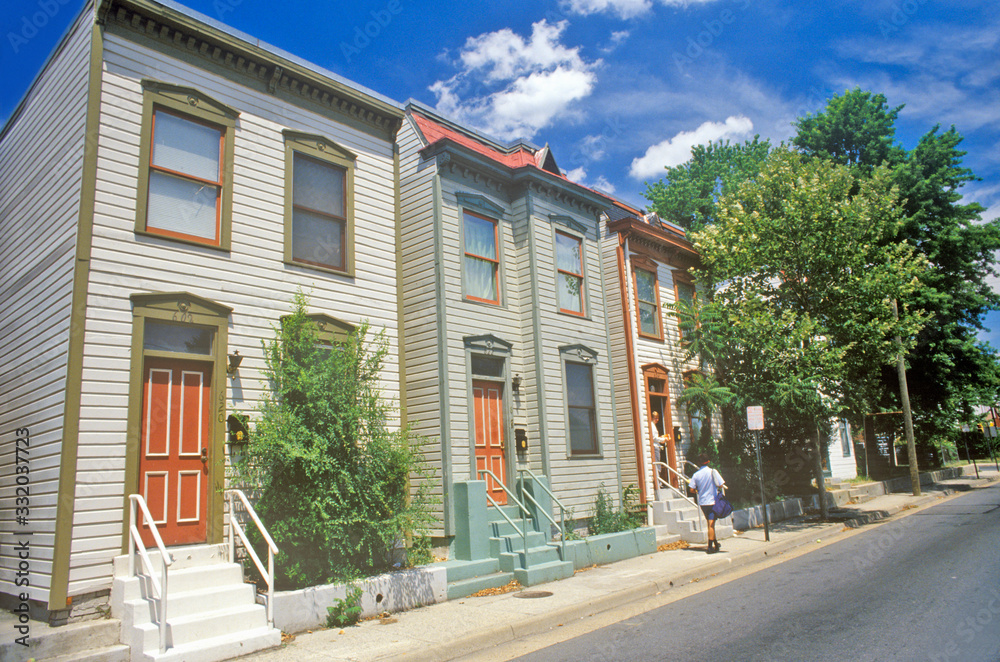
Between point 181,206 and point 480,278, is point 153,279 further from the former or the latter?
point 480,278

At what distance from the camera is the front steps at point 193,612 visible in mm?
6746

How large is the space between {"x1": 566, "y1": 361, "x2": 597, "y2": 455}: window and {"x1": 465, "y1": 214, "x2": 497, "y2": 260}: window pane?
3045 millimetres

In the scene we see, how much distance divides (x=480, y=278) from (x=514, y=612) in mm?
6873

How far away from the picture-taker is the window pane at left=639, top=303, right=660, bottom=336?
18312 mm

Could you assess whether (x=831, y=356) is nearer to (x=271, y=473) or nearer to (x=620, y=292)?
(x=620, y=292)

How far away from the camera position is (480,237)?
44.9 ft

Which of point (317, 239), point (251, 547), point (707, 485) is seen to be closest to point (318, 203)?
point (317, 239)

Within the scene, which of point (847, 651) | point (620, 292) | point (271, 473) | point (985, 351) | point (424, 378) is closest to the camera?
point (847, 651)

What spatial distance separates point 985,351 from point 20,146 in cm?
3160

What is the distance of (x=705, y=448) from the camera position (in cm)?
1834

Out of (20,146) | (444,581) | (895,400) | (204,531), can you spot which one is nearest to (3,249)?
(20,146)

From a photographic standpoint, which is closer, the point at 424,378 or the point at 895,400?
the point at 424,378

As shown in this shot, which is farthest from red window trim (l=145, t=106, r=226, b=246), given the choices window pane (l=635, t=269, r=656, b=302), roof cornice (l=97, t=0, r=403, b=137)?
window pane (l=635, t=269, r=656, b=302)

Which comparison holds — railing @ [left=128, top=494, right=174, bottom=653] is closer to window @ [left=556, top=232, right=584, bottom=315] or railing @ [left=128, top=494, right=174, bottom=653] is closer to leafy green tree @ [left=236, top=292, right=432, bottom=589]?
leafy green tree @ [left=236, top=292, right=432, bottom=589]
